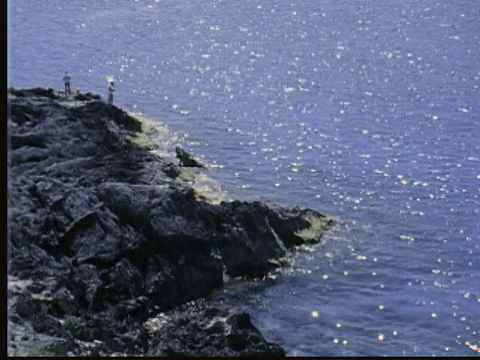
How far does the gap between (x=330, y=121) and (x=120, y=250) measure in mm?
34363

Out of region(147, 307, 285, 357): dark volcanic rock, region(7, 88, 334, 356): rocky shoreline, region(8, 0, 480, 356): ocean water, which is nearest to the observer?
region(147, 307, 285, 357): dark volcanic rock

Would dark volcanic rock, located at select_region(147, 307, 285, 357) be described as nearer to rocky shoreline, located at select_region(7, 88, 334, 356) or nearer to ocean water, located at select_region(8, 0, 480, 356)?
rocky shoreline, located at select_region(7, 88, 334, 356)

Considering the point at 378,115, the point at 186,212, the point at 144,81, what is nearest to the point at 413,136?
the point at 378,115

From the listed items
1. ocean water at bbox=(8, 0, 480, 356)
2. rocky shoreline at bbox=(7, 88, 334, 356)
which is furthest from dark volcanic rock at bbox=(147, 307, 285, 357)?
ocean water at bbox=(8, 0, 480, 356)

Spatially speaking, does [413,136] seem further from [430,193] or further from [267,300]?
[267,300]

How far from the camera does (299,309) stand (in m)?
40.8

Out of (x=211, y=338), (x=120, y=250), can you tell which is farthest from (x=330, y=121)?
(x=211, y=338)

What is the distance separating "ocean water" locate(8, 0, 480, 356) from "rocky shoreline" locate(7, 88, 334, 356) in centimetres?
199

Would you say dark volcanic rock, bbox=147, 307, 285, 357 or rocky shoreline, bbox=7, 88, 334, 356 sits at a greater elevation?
rocky shoreline, bbox=7, 88, 334, 356

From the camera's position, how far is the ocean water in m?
41.5

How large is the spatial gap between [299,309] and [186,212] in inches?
233

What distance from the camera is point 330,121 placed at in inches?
2793
